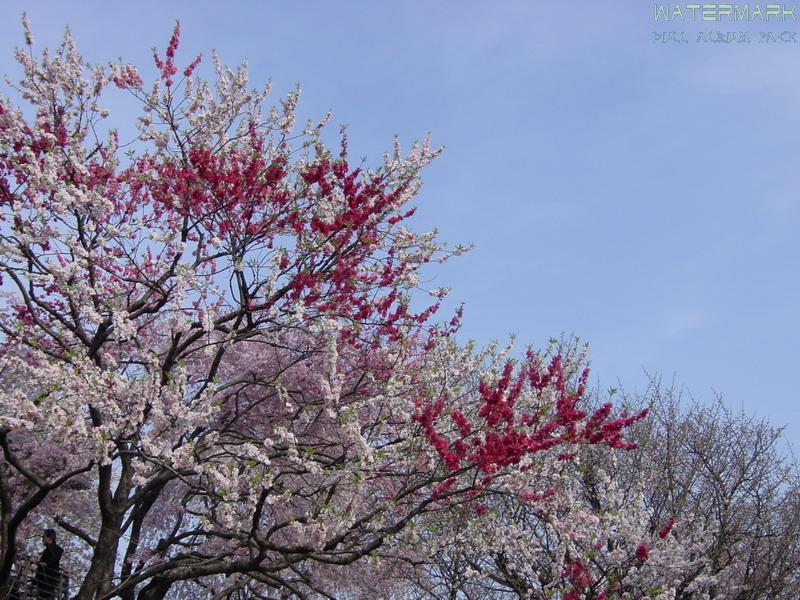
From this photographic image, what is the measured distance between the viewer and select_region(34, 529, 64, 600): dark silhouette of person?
13555 mm

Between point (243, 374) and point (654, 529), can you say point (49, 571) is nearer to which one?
point (243, 374)

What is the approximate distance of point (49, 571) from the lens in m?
14.1

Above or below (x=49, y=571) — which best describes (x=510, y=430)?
above

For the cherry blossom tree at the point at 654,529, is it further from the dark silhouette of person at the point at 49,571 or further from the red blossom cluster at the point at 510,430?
the dark silhouette of person at the point at 49,571

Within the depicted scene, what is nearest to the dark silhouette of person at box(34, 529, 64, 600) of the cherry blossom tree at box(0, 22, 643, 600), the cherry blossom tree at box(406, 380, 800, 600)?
the cherry blossom tree at box(0, 22, 643, 600)

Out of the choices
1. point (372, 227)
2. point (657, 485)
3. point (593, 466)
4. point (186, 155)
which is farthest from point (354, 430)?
point (657, 485)

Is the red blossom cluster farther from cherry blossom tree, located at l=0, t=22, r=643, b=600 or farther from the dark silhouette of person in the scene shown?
the dark silhouette of person

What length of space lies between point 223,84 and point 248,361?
5503 mm

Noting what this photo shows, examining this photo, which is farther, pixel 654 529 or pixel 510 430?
pixel 654 529

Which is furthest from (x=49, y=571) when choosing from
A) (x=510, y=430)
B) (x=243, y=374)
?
(x=510, y=430)

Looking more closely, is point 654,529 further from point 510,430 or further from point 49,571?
point 49,571

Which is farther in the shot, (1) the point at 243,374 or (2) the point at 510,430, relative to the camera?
(1) the point at 243,374

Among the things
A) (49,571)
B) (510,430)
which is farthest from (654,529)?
(49,571)

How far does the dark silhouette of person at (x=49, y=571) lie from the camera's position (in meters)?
13.6
